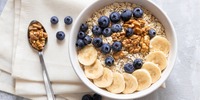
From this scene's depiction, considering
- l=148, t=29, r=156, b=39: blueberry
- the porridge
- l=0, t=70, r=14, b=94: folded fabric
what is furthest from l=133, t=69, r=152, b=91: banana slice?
l=0, t=70, r=14, b=94: folded fabric

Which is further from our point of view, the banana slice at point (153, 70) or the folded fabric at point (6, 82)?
the folded fabric at point (6, 82)

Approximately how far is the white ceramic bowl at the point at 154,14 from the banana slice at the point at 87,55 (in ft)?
0.05

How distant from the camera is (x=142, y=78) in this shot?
45.9 inches

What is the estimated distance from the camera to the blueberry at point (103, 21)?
117 centimetres

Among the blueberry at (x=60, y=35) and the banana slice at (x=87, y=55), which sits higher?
the blueberry at (x=60, y=35)

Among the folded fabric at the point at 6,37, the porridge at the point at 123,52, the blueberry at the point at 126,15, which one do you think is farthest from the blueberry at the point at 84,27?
the folded fabric at the point at 6,37

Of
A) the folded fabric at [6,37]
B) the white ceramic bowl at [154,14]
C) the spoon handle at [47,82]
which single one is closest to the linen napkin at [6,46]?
the folded fabric at [6,37]

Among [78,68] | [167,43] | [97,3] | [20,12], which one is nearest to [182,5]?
[167,43]

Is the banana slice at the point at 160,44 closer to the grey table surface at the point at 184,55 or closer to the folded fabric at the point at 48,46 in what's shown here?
the grey table surface at the point at 184,55

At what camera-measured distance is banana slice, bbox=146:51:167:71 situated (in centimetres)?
117

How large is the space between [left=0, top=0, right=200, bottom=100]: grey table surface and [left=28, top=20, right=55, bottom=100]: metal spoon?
0.12 meters

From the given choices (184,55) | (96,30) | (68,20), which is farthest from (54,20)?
(184,55)

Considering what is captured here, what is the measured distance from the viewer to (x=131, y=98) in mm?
1158

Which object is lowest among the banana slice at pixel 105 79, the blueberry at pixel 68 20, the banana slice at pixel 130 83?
the banana slice at pixel 130 83
